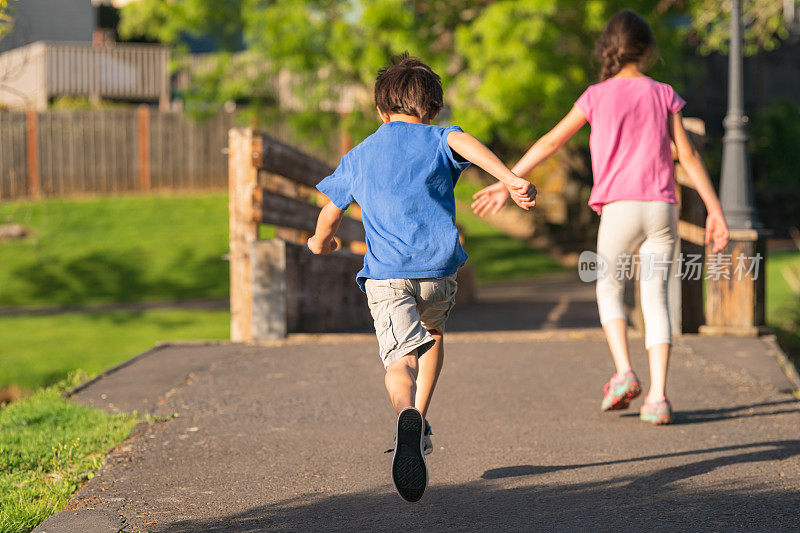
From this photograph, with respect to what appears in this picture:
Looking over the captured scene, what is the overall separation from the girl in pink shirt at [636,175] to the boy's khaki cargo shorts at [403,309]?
1.24 m

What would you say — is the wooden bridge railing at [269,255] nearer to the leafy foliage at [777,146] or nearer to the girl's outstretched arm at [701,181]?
the girl's outstretched arm at [701,181]

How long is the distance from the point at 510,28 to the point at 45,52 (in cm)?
1535

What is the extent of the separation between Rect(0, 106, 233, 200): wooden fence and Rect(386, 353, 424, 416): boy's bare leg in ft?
62.6

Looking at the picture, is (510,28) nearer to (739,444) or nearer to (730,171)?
(730,171)

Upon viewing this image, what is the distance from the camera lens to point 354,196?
368 cm

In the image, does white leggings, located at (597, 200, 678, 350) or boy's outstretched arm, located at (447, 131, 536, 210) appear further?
white leggings, located at (597, 200, 678, 350)

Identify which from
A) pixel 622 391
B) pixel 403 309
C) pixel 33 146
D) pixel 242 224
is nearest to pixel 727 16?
pixel 242 224

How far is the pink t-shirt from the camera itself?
15.0 ft

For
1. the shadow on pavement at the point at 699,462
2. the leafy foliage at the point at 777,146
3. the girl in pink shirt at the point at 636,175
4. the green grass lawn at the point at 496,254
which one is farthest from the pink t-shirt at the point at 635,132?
the leafy foliage at the point at 777,146

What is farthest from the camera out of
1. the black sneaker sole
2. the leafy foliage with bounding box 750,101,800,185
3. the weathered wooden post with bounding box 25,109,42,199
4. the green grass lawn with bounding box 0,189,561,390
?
the leafy foliage with bounding box 750,101,800,185

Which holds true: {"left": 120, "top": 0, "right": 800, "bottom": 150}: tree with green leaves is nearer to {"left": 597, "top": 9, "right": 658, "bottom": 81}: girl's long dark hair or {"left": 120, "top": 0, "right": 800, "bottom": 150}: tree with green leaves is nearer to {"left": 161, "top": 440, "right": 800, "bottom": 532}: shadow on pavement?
{"left": 597, "top": 9, "right": 658, "bottom": 81}: girl's long dark hair

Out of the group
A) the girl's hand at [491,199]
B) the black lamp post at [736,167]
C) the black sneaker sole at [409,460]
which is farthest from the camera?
the black lamp post at [736,167]

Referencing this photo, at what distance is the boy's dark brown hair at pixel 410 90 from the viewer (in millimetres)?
3598

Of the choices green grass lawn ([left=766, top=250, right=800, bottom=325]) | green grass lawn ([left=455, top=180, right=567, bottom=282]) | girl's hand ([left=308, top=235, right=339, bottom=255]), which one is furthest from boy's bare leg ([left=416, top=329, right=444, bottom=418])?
green grass lawn ([left=455, top=180, right=567, bottom=282])
